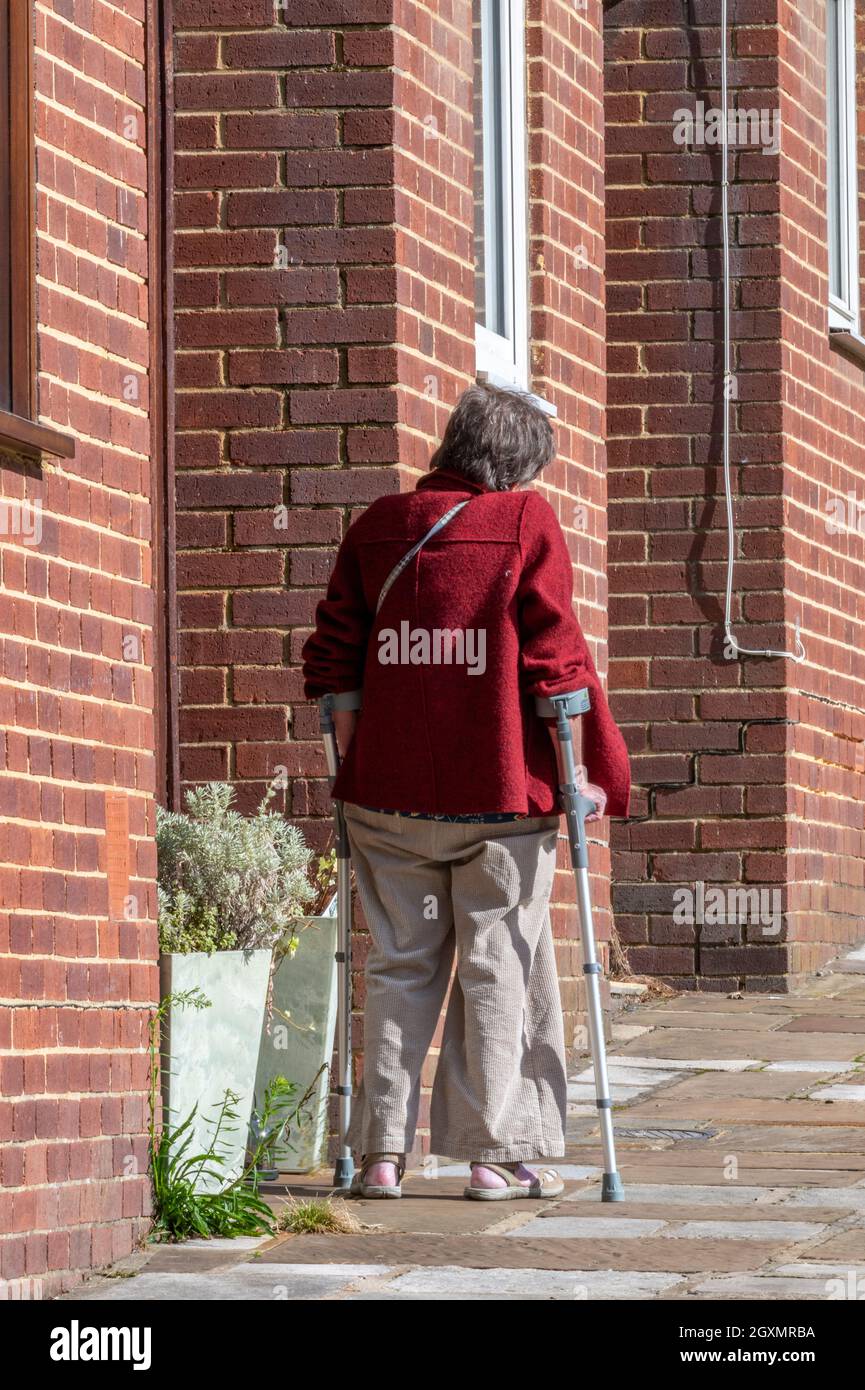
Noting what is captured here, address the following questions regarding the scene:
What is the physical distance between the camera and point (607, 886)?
29.1ft

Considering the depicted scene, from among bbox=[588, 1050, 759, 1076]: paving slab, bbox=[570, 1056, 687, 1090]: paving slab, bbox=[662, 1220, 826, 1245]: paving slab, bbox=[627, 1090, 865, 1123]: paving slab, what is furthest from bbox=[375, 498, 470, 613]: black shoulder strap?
bbox=[588, 1050, 759, 1076]: paving slab

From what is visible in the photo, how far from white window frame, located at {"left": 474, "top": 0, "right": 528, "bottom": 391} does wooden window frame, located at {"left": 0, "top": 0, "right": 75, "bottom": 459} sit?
10.5ft

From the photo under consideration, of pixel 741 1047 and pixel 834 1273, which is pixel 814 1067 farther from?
pixel 834 1273

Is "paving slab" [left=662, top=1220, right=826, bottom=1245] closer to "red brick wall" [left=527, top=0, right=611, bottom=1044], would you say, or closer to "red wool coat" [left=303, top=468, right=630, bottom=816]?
"red wool coat" [left=303, top=468, right=630, bottom=816]

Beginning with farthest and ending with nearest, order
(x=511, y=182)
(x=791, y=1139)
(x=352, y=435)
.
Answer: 1. (x=511, y=182)
2. (x=352, y=435)
3. (x=791, y=1139)

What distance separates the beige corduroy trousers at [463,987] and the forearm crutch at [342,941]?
2.2 inches

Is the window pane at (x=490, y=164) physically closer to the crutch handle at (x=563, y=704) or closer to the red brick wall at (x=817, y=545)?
the red brick wall at (x=817, y=545)

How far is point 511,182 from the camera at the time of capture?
8.20 metres

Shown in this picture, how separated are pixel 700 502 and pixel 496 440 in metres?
4.15

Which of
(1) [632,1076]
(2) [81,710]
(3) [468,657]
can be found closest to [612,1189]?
(3) [468,657]

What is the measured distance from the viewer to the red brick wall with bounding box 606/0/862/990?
9.84 meters

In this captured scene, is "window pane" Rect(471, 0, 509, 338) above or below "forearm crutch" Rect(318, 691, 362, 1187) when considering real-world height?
above

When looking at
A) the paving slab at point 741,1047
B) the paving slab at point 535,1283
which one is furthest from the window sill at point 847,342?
the paving slab at point 535,1283

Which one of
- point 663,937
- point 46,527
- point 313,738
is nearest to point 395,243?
point 313,738
